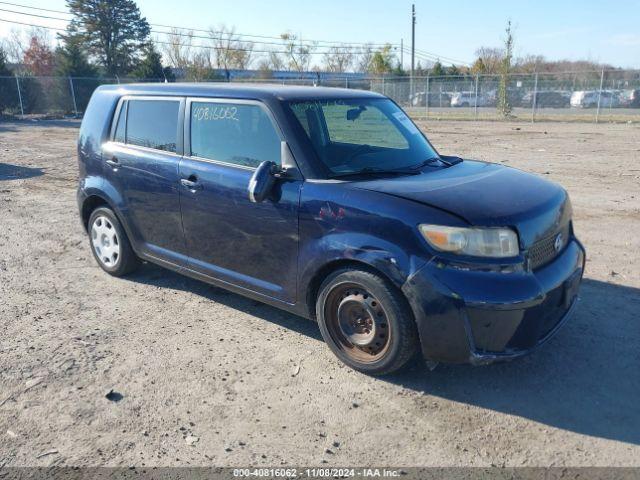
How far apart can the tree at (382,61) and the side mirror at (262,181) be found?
6111 cm

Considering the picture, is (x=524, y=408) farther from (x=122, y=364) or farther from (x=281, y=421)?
(x=122, y=364)

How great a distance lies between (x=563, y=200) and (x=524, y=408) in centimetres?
153

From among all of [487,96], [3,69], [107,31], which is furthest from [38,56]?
[487,96]

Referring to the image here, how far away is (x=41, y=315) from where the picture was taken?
15.3ft

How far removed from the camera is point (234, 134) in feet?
13.8

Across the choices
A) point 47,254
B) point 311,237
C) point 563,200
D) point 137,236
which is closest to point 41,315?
point 137,236

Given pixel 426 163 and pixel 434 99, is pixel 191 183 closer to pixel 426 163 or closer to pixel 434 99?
pixel 426 163

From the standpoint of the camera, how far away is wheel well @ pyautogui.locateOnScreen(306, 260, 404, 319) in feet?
11.2

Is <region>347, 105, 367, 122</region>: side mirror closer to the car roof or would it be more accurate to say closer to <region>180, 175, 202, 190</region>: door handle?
the car roof

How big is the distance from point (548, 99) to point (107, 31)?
140ft

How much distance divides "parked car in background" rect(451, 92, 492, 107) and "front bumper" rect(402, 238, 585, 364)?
28.7 m

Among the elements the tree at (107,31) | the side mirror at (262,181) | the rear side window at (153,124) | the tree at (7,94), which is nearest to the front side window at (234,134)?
the side mirror at (262,181)

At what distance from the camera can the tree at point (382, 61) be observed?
216 feet

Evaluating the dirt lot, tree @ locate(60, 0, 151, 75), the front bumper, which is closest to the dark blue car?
the front bumper
